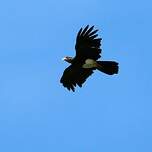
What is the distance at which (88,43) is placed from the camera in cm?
2222

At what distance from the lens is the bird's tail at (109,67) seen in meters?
21.4

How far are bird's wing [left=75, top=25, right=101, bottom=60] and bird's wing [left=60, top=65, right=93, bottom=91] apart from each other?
2.63 ft

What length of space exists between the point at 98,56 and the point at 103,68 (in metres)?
0.71

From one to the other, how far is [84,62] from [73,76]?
3.35ft

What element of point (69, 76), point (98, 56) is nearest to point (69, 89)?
point (69, 76)

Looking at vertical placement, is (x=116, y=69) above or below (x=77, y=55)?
below

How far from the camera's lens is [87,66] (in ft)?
74.2

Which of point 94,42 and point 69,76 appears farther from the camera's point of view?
point 69,76

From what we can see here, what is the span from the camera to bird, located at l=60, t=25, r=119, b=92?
21781mm

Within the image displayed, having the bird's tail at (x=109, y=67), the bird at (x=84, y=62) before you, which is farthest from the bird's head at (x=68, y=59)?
the bird's tail at (x=109, y=67)

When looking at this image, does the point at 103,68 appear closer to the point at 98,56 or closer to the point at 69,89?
the point at 98,56

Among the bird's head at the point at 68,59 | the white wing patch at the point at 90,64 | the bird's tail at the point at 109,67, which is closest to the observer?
the bird's tail at the point at 109,67

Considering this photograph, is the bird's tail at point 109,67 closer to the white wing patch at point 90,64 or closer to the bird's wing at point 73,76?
the white wing patch at point 90,64

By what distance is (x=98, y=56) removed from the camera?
22.2m
